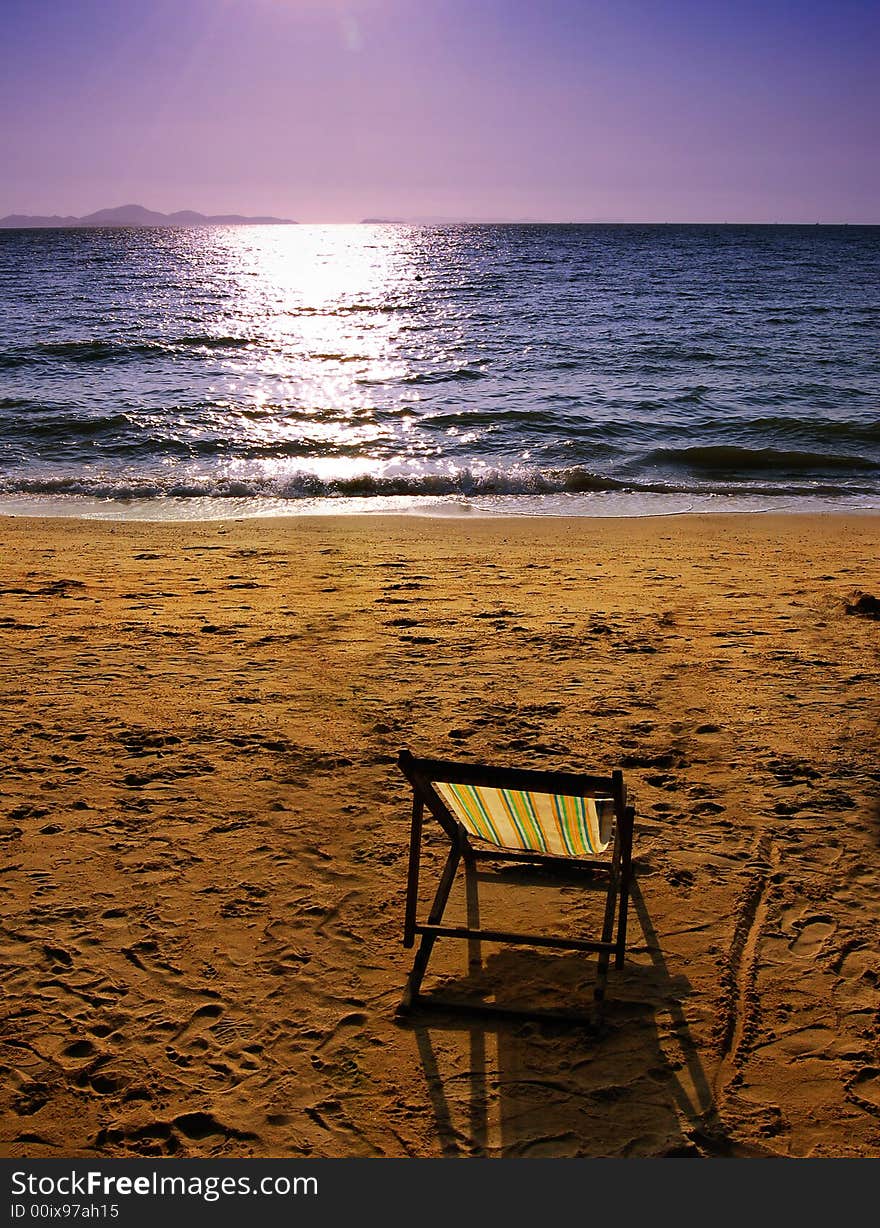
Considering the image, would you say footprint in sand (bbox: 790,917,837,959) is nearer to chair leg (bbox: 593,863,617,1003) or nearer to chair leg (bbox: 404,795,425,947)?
chair leg (bbox: 593,863,617,1003)

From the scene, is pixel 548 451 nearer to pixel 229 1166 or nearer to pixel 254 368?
pixel 254 368

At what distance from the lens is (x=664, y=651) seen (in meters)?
5.77

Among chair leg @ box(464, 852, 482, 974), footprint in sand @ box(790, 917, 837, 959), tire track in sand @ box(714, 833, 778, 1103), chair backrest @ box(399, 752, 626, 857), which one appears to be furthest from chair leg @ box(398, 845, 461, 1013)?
footprint in sand @ box(790, 917, 837, 959)

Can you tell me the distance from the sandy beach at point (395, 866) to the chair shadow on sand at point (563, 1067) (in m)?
0.01

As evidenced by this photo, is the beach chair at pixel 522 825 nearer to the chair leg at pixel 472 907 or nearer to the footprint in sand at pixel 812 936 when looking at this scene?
the chair leg at pixel 472 907

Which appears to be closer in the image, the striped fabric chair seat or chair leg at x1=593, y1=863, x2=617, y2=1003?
chair leg at x1=593, y1=863, x2=617, y2=1003

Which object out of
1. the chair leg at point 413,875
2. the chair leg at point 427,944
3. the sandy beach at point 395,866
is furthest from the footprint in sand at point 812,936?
the chair leg at point 413,875

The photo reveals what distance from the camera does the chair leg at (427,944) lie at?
3012mm

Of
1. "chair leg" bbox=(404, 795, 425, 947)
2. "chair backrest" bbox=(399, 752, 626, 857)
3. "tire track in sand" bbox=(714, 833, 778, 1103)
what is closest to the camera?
"tire track in sand" bbox=(714, 833, 778, 1103)

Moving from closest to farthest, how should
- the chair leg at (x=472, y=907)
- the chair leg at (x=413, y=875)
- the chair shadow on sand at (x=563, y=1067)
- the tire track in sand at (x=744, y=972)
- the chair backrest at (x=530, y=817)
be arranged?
the chair shadow on sand at (x=563, y=1067) → the tire track in sand at (x=744, y=972) → the chair leg at (x=413, y=875) → the chair backrest at (x=530, y=817) → the chair leg at (x=472, y=907)

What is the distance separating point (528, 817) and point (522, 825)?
4 cm

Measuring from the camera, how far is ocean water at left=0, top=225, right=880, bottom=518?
37.3 feet

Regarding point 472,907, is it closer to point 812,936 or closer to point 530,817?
point 530,817

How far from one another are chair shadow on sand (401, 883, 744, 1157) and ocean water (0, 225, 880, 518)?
770cm
